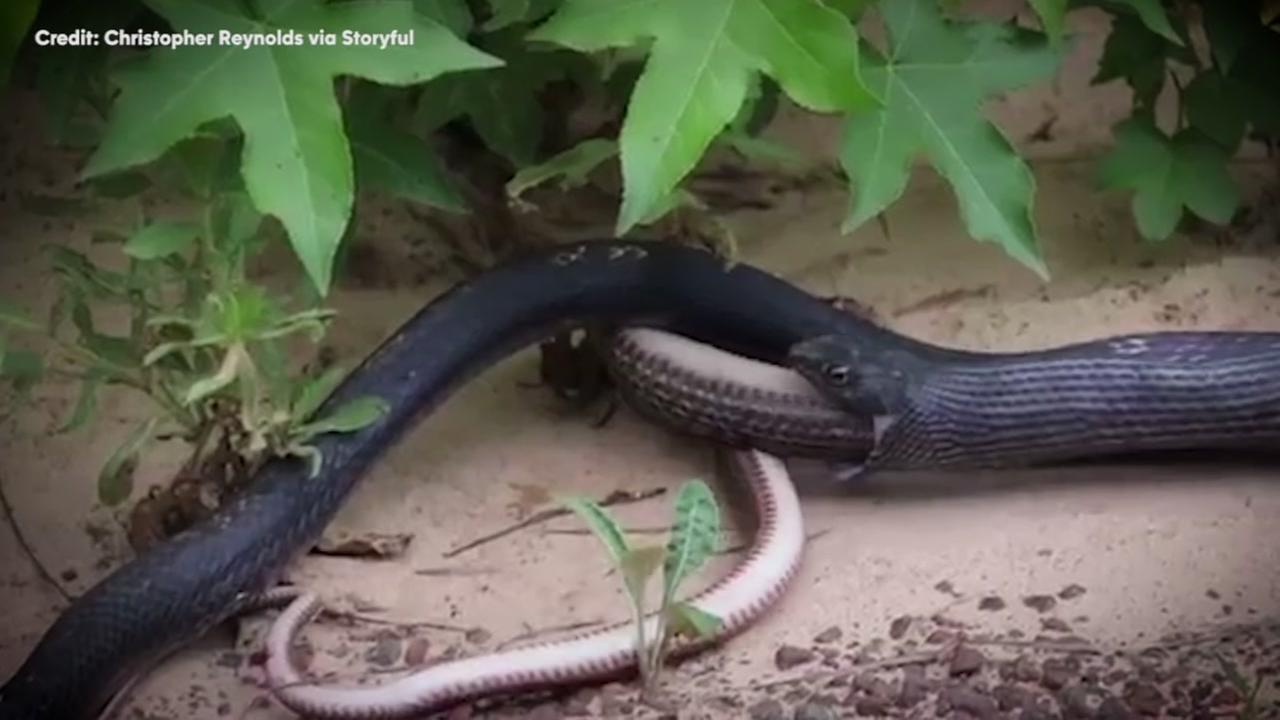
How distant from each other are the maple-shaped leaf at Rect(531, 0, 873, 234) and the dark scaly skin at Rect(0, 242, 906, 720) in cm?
49

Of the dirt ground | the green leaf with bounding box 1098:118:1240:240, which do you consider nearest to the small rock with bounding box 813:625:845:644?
the dirt ground

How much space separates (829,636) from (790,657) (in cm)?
5

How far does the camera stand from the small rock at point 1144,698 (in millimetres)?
1971

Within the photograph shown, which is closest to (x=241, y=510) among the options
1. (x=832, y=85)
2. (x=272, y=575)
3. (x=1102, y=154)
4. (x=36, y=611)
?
(x=272, y=575)

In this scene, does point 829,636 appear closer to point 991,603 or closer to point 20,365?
point 991,603

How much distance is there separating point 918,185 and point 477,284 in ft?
2.39

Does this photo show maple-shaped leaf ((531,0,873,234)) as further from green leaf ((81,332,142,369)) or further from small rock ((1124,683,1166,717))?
small rock ((1124,683,1166,717))

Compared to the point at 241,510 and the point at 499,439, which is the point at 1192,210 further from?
the point at 241,510

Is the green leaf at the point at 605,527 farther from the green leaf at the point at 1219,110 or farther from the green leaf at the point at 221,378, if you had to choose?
the green leaf at the point at 1219,110

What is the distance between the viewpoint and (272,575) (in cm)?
216

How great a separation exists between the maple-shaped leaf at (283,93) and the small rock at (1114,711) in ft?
2.62

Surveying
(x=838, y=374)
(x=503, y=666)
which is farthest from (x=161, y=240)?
(x=838, y=374)

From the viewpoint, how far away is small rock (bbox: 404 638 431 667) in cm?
211

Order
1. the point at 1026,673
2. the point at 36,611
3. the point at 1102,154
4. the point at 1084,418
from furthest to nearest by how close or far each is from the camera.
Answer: the point at 1102,154
the point at 1084,418
the point at 36,611
the point at 1026,673
